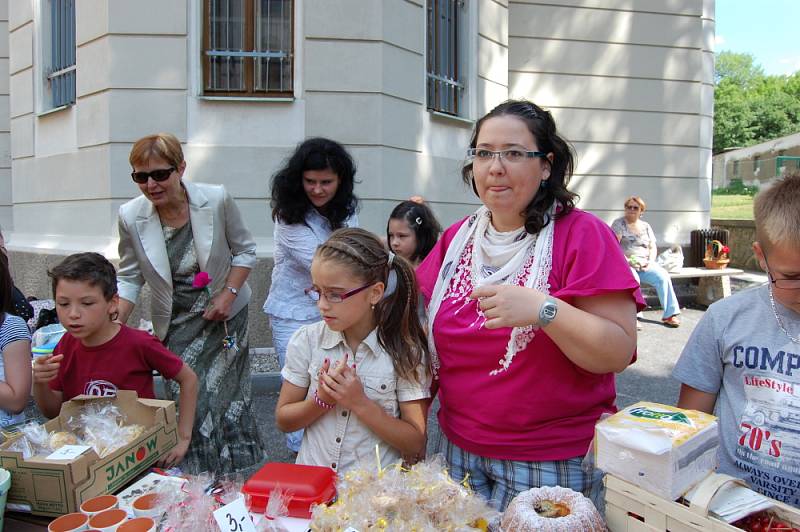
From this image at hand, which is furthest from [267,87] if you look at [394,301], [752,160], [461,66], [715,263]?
[752,160]

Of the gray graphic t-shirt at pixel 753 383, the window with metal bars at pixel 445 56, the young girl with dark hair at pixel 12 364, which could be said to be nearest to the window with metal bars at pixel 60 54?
the window with metal bars at pixel 445 56

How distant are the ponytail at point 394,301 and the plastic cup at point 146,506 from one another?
77cm

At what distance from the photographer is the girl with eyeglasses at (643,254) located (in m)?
8.15

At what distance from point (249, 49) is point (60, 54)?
285cm

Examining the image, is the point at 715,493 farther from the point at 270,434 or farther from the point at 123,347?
the point at 270,434

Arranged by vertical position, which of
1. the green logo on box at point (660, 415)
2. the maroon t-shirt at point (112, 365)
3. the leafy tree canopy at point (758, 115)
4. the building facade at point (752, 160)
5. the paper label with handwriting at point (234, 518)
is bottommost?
the paper label with handwriting at point (234, 518)

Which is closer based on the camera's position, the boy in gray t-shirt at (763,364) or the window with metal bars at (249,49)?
the boy in gray t-shirt at (763,364)

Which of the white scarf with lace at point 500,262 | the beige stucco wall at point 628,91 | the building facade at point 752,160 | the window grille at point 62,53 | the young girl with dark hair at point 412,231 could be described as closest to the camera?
the white scarf with lace at point 500,262

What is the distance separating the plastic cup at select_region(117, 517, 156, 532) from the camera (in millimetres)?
1426

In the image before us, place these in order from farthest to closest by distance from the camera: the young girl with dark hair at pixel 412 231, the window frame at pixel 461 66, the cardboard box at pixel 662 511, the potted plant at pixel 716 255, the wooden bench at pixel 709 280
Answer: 1. the potted plant at pixel 716 255
2. the wooden bench at pixel 709 280
3. the window frame at pixel 461 66
4. the young girl with dark hair at pixel 412 231
5. the cardboard box at pixel 662 511

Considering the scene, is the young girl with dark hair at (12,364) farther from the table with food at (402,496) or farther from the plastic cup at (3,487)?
the plastic cup at (3,487)

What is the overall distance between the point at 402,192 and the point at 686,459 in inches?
221

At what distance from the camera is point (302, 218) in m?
3.30

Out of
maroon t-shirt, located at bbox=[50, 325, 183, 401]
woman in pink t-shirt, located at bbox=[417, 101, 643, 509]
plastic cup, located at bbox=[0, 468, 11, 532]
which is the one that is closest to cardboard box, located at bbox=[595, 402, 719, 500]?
woman in pink t-shirt, located at bbox=[417, 101, 643, 509]
